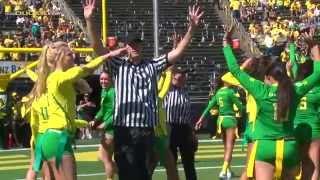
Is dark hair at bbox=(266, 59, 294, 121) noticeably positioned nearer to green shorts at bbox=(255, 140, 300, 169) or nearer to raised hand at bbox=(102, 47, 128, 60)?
green shorts at bbox=(255, 140, 300, 169)

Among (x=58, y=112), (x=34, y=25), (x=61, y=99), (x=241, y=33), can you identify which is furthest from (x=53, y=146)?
(x=241, y=33)

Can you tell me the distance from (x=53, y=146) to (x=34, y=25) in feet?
76.4

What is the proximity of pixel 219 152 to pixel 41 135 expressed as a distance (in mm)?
12052

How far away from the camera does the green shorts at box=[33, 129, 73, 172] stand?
28.2 ft

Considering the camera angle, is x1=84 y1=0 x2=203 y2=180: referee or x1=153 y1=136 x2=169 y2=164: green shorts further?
x1=153 y1=136 x2=169 y2=164: green shorts

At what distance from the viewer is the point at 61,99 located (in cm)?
864

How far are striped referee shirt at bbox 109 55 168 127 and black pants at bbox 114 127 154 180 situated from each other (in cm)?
8

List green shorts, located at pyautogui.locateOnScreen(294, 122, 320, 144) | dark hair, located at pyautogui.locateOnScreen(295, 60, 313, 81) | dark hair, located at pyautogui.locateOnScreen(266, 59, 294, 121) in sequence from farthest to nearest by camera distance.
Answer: green shorts, located at pyautogui.locateOnScreen(294, 122, 320, 144) → dark hair, located at pyautogui.locateOnScreen(295, 60, 313, 81) → dark hair, located at pyautogui.locateOnScreen(266, 59, 294, 121)

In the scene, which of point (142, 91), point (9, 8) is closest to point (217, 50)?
point (9, 8)

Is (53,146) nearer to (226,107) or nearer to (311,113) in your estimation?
(311,113)

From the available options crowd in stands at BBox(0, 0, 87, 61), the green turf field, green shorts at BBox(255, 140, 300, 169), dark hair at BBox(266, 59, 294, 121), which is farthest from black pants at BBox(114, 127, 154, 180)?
crowd in stands at BBox(0, 0, 87, 61)

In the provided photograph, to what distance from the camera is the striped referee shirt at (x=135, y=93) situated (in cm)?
877

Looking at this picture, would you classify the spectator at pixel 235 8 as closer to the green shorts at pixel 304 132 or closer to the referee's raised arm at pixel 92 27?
the green shorts at pixel 304 132

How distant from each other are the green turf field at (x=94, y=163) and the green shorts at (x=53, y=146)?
20.2 ft
